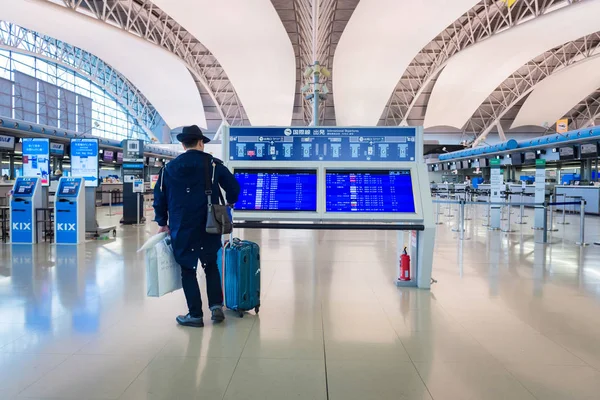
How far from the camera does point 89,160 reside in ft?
28.9

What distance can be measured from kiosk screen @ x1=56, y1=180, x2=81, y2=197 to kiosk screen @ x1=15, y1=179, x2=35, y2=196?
66 cm

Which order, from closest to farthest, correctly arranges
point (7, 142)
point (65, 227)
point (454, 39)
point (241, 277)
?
point (241, 277) → point (65, 227) → point (7, 142) → point (454, 39)

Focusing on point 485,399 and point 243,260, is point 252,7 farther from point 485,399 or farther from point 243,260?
point 485,399

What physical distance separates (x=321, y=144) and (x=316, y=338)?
234cm

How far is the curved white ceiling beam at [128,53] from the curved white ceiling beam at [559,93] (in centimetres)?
3167

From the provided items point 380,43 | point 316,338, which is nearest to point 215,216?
point 316,338

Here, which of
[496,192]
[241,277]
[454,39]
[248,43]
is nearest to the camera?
[241,277]

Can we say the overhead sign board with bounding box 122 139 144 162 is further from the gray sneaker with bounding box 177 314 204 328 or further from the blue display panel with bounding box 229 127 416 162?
the gray sneaker with bounding box 177 314 204 328

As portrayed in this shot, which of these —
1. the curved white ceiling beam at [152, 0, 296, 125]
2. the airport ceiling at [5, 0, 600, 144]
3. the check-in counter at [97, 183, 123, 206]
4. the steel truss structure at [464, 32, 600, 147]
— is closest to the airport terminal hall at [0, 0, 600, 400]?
the check-in counter at [97, 183, 123, 206]

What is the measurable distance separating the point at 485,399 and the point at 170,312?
8.77 feet

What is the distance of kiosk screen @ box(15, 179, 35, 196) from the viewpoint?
25.9 feet

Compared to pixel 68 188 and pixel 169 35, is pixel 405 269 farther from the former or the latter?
pixel 169 35

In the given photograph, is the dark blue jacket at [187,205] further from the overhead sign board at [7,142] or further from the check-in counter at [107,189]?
the check-in counter at [107,189]

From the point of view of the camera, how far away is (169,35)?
27984mm
